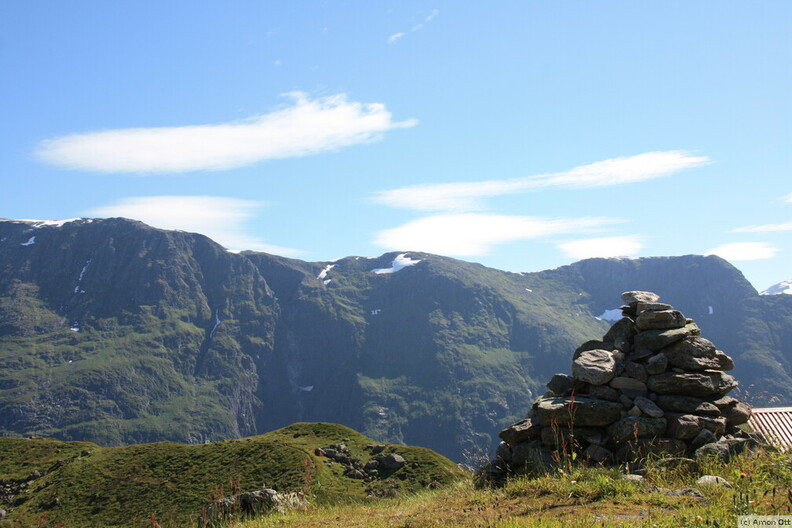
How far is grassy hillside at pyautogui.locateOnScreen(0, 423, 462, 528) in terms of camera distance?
56.0 m

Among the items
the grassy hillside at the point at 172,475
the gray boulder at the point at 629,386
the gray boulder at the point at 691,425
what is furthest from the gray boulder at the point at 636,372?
the grassy hillside at the point at 172,475

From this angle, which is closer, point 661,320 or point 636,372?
point 636,372

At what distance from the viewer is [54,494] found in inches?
2453

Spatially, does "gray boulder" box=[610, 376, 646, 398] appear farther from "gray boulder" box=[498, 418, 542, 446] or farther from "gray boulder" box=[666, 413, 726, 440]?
"gray boulder" box=[498, 418, 542, 446]

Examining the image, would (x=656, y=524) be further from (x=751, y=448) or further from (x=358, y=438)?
(x=358, y=438)

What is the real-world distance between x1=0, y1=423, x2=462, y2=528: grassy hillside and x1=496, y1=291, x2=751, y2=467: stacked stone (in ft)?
112

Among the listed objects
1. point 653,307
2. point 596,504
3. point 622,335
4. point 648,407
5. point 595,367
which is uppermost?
point 653,307

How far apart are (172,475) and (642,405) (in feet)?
194

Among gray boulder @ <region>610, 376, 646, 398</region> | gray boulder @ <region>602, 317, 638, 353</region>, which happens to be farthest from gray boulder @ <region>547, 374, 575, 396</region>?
gray boulder @ <region>602, 317, 638, 353</region>

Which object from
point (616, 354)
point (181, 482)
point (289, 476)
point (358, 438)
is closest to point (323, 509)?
point (616, 354)

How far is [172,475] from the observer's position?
209ft

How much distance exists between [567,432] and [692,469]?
4341 mm

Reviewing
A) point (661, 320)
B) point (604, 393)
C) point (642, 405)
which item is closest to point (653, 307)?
point (661, 320)

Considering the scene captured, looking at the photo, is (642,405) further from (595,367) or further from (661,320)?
(661,320)
